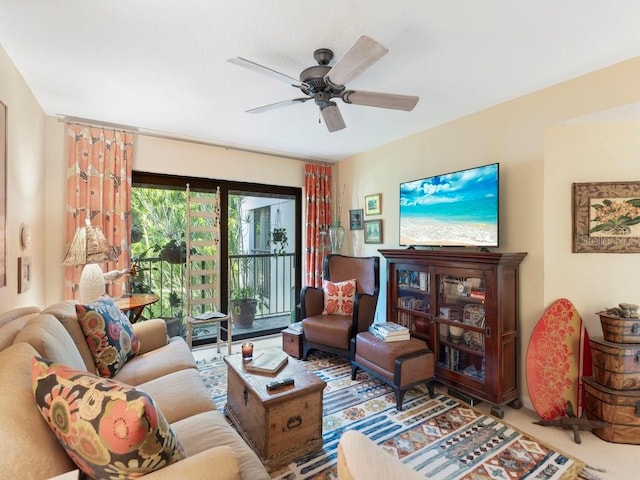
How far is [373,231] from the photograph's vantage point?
12.9 feet

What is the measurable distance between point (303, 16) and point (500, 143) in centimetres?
192

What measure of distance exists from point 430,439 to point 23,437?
6.80 feet

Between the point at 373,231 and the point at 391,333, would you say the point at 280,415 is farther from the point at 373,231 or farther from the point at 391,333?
the point at 373,231

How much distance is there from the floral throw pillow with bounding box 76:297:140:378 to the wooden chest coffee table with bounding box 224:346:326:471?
75 centimetres

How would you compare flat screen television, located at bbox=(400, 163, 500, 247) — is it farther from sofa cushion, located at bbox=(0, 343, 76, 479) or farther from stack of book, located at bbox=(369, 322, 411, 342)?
sofa cushion, located at bbox=(0, 343, 76, 479)

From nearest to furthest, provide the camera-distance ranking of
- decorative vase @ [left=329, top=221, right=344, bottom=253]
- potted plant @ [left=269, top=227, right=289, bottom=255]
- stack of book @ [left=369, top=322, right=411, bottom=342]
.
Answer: stack of book @ [left=369, top=322, right=411, bottom=342], decorative vase @ [left=329, top=221, right=344, bottom=253], potted plant @ [left=269, top=227, right=289, bottom=255]

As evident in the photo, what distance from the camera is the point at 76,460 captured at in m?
0.91

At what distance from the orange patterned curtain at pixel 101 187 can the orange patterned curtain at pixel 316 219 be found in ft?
6.89

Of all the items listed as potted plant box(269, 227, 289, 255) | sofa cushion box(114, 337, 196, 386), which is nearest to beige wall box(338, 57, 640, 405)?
sofa cushion box(114, 337, 196, 386)

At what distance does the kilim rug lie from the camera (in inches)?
68.6

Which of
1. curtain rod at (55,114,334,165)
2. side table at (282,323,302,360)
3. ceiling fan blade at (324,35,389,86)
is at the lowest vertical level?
side table at (282,323,302,360)

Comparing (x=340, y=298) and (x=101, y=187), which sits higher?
(x=101, y=187)

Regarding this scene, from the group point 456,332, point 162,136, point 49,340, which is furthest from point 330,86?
point 162,136

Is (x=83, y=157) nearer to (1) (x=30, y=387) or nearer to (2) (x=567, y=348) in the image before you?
(1) (x=30, y=387)
